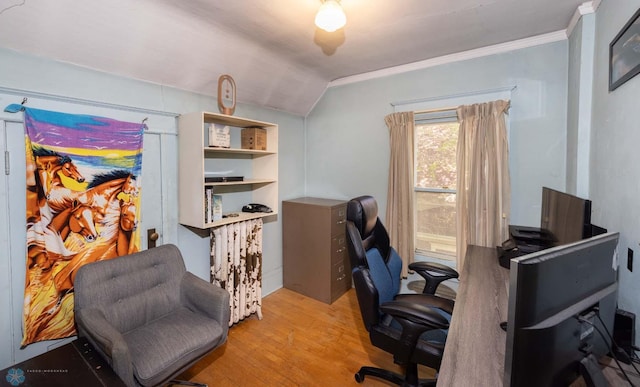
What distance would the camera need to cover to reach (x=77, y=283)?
1.72 metres

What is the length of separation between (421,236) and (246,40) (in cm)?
251

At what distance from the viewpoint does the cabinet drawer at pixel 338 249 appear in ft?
10.4

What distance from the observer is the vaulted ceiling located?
5.57ft

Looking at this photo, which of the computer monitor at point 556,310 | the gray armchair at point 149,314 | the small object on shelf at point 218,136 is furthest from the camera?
the small object on shelf at point 218,136

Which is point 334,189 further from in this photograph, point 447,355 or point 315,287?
point 447,355

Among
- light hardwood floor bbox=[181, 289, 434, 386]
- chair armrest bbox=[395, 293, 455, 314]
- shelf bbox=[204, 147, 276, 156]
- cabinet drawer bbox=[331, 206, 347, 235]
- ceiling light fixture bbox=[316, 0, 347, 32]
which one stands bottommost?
light hardwood floor bbox=[181, 289, 434, 386]

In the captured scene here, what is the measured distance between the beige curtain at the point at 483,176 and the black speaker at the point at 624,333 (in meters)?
1.47

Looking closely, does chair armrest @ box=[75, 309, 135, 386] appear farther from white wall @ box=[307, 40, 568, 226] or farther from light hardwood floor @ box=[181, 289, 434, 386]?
white wall @ box=[307, 40, 568, 226]

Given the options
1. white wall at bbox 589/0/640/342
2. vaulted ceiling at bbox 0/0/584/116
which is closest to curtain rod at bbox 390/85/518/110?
vaulted ceiling at bbox 0/0/584/116

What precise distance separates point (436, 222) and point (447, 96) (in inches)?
49.2

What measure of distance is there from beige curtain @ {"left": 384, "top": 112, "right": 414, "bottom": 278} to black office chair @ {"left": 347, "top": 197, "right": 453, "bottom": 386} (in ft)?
2.89

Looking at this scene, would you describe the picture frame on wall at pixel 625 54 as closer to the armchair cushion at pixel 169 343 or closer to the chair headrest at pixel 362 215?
the chair headrest at pixel 362 215

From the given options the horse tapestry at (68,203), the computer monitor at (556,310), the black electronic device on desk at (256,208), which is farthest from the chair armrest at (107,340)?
the computer monitor at (556,310)

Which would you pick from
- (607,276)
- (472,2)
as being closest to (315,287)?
(607,276)
